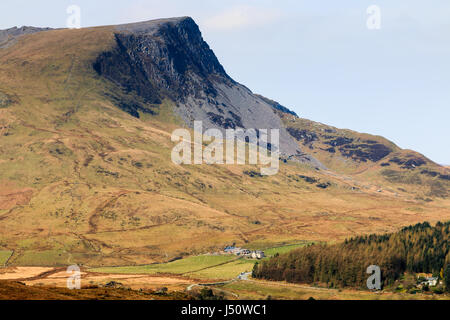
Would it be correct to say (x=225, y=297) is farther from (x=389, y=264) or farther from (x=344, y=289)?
(x=389, y=264)

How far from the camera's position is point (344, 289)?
189750 millimetres

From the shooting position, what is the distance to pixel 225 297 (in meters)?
183

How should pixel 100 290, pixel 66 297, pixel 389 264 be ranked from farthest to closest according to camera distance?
pixel 389 264, pixel 100 290, pixel 66 297
